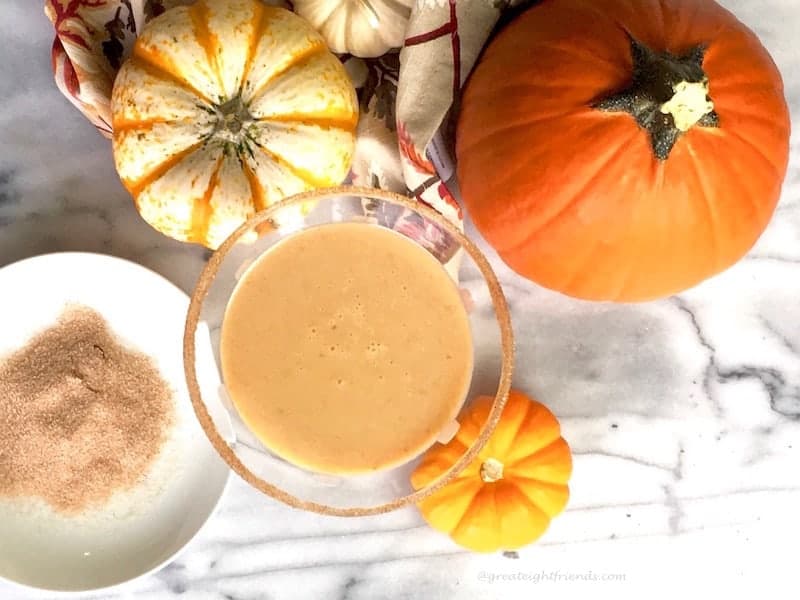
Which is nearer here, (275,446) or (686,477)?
(275,446)

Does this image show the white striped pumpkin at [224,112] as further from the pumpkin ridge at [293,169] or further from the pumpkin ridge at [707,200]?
the pumpkin ridge at [707,200]

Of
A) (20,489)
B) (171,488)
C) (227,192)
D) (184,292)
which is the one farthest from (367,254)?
(20,489)

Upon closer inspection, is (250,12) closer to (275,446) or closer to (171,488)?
(275,446)

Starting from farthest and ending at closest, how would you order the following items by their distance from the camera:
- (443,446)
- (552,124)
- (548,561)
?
(548,561)
(443,446)
(552,124)

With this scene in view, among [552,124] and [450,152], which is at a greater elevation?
[552,124]

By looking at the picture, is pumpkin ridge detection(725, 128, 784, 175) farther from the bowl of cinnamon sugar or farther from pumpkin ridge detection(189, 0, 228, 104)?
the bowl of cinnamon sugar

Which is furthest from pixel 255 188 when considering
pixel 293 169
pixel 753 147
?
pixel 753 147
